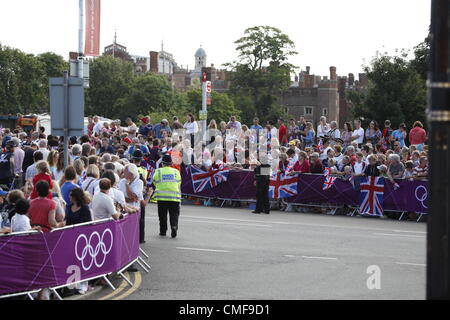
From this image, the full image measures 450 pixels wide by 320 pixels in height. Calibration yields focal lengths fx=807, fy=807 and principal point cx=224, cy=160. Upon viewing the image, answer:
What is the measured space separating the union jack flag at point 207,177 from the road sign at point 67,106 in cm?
1128

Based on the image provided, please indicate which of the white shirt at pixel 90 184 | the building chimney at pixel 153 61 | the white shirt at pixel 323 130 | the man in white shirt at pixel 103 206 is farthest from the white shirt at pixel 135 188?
the building chimney at pixel 153 61

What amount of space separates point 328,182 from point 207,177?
4008 millimetres

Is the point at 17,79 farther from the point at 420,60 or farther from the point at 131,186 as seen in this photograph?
the point at 131,186

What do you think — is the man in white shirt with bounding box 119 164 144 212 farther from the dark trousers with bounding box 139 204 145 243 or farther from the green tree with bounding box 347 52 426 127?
the green tree with bounding box 347 52 426 127

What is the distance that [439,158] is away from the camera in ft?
20.1

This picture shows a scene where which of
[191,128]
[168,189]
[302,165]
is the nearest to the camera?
[168,189]

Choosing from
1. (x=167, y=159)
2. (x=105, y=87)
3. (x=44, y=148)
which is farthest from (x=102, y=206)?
(x=105, y=87)

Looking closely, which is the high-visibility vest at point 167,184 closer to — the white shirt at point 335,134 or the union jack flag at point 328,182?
the union jack flag at point 328,182

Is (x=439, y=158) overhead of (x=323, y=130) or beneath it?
beneath

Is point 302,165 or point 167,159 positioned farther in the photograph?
point 302,165

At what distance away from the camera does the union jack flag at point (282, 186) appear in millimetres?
24656

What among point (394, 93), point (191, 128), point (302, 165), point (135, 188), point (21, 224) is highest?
point (394, 93)
